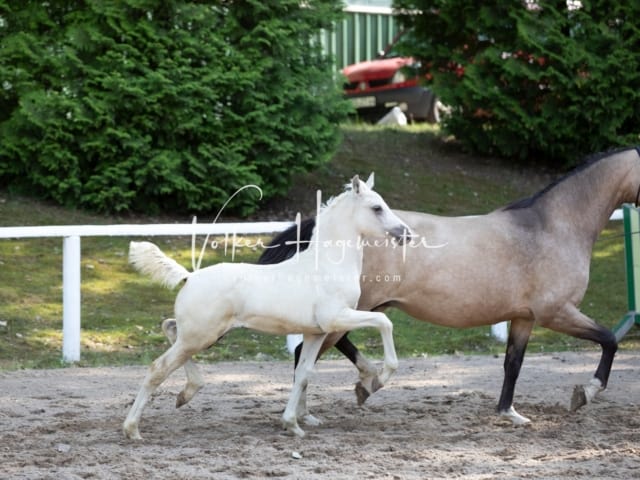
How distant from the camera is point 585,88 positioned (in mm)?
14242

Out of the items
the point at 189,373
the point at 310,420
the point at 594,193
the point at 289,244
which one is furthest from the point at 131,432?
the point at 594,193

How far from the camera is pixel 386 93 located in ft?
61.1

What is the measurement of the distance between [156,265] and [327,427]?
1566 mm

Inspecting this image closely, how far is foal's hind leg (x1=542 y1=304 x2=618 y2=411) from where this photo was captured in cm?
700

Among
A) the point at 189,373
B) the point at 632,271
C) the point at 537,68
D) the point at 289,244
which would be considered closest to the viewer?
the point at 189,373

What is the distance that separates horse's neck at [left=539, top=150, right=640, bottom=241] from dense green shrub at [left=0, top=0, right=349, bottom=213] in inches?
226

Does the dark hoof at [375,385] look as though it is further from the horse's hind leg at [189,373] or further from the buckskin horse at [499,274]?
the horse's hind leg at [189,373]

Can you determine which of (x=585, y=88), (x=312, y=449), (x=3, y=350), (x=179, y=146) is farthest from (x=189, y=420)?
(x=585, y=88)

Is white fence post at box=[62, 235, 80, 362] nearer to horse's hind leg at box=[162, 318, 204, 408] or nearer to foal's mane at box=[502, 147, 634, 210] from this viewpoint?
horse's hind leg at box=[162, 318, 204, 408]

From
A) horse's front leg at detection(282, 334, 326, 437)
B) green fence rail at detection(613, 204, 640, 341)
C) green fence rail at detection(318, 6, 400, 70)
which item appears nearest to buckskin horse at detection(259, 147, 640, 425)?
horse's front leg at detection(282, 334, 326, 437)

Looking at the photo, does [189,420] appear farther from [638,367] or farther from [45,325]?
[638,367]

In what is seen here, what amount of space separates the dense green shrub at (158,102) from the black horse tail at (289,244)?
549 cm

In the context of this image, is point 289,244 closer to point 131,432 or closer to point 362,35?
point 131,432

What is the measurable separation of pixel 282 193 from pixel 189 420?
255 inches
